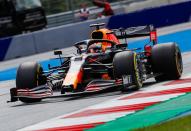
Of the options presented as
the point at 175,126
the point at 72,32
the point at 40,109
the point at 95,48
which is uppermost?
the point at 95,48

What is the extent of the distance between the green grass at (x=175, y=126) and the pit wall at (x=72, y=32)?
2198 cm

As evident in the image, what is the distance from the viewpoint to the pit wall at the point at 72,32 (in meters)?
30.9

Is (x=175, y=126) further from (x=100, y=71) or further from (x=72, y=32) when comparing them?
(x=72, y=32)

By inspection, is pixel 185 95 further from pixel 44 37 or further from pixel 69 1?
pixel 69 1

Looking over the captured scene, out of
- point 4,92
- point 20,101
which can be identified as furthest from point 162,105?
point 4,92

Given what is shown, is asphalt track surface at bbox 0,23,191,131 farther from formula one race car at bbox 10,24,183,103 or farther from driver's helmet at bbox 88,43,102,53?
driver's helmet at bbox 88,43,102,53

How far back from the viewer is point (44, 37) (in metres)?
31.7

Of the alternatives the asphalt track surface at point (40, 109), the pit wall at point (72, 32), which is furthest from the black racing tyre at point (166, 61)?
the pit wall at point (72, 32)

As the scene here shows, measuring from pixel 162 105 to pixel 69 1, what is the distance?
29.8 meters

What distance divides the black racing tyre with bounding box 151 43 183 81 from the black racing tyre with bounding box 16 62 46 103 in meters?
2.07

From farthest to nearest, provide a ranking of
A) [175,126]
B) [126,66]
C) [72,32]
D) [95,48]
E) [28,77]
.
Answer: [72,32] < [95,48] < [28,77] < [126,66] < [175,126]

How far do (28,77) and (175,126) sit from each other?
18.6 feet

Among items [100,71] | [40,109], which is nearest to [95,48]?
[100,71]

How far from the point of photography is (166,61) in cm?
1377
